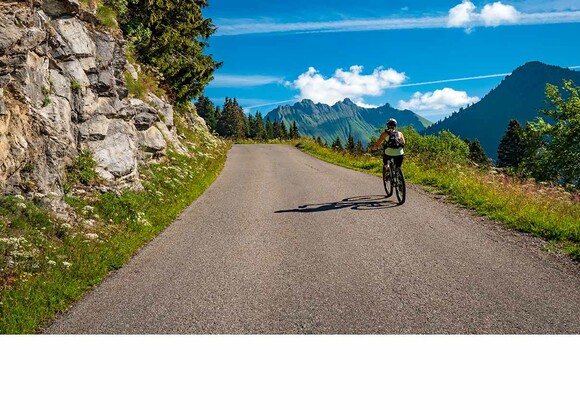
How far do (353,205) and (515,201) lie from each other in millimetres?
4115

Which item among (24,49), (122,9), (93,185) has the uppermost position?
(122,9)

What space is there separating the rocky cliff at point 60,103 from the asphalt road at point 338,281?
2.89m

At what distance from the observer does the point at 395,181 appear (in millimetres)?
11453

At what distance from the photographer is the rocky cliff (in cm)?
757

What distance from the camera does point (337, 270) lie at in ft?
20.2

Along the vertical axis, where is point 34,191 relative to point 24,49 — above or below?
below

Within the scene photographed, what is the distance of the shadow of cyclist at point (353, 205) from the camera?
10766 millimetres

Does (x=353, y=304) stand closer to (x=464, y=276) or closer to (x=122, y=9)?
(x=464, y=276)

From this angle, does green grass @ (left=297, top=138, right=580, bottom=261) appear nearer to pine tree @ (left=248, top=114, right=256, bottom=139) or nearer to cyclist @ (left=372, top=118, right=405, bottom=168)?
cyclist @ (left=372, top=118, right=405, bottom=168)

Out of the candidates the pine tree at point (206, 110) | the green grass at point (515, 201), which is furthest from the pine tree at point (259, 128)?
the green grass at point (515, 201)

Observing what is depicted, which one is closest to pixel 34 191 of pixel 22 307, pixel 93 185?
pixel 93 185
